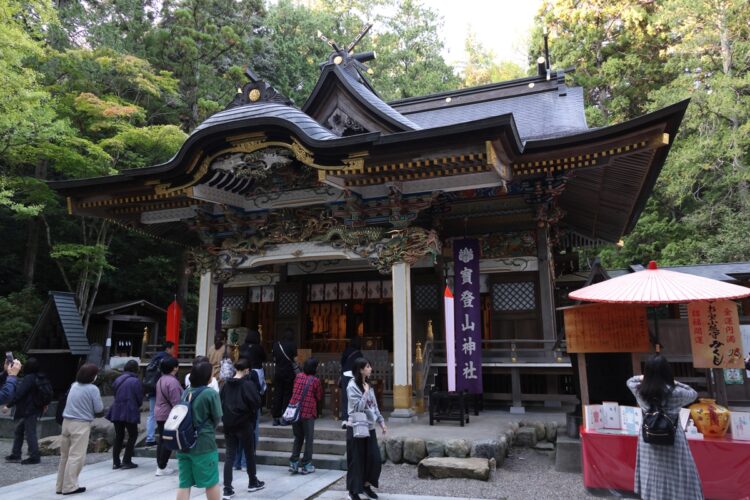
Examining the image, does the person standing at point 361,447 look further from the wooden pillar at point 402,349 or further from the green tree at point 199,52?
the green tree at point 199,52

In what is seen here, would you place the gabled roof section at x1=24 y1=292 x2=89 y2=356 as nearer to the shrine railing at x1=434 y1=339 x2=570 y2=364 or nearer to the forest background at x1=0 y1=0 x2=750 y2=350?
the forest background at x1=0 y1=0 x2=750 y2=350

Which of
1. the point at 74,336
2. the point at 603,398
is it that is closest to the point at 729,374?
the point at 603,398

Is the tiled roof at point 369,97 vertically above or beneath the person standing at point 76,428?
above

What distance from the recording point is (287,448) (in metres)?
7.20

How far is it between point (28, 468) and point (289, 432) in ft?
12.9

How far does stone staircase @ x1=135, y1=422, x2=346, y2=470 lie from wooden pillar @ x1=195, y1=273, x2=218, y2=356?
2912mm

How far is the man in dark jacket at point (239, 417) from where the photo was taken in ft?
17.7

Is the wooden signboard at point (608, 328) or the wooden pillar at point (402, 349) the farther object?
the wooden pillar at point (402, 349)

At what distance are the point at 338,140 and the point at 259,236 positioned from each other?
354 cm

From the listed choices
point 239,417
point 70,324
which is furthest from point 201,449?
point 70,324

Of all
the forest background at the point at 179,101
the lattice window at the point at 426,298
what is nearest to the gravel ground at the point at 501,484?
the lattice window at the point at 426,298

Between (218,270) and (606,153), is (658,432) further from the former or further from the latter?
(218,270)

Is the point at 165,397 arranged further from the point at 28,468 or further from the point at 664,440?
the point at 664,440

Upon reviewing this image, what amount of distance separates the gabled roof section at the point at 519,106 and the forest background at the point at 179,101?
6713 millimetres
